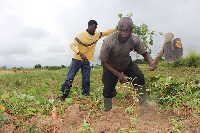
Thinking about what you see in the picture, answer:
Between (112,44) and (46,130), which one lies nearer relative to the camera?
(46,130)

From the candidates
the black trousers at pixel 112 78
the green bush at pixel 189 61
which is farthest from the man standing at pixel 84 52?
the green bush at pixel 189 61

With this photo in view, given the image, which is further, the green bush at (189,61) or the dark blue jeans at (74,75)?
the green bush at (189,61)

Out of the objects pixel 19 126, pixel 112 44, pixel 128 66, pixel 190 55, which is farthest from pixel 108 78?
pixel 190 55

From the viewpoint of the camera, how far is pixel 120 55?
3441 millimetres

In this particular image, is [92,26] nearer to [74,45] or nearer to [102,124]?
[74,45]

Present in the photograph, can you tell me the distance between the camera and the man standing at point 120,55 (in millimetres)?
3066

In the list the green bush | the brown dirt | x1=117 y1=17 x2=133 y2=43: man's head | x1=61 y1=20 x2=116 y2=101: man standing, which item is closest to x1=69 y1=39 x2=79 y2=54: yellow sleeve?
x1=61 y1=20 x2=116 y2=101: man standing

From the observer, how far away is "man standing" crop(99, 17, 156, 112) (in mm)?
3066

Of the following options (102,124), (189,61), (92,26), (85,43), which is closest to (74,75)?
(85,43)

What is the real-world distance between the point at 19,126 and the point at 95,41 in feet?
9.80

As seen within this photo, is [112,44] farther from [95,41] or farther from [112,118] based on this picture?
[95,41]

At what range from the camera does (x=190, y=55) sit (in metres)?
16.5

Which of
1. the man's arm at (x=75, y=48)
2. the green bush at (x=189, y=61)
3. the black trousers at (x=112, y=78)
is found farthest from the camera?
the green bush at (x=189, y=61)

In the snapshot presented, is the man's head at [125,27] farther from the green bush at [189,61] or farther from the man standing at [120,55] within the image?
the green bush at [189,61]
